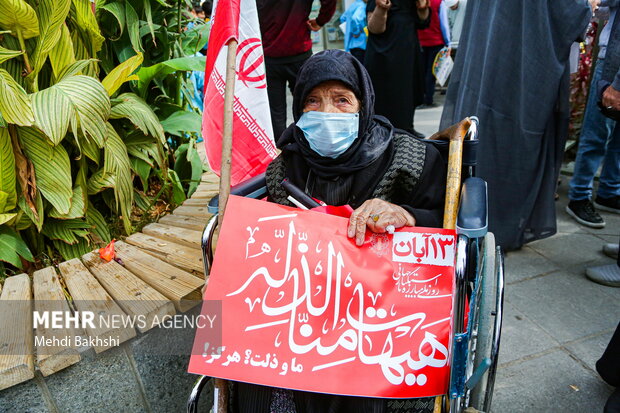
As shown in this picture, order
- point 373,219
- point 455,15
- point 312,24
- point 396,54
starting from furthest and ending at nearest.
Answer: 1. point 455,15
2. point 396,54
3. point 312,24
4. point 373,219

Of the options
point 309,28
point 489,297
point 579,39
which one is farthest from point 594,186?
point 489,297

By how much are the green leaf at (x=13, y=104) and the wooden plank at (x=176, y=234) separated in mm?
768

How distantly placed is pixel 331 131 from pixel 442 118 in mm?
1762

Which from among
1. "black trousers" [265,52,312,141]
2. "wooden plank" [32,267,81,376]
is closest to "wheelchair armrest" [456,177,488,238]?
"wooden plank" [32,267,81,376]

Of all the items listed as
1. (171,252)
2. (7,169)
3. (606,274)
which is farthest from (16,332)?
(606,274)

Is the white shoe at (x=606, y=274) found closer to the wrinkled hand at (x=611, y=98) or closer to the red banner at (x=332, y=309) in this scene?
the wrinkled hand at (x=611, y=98)

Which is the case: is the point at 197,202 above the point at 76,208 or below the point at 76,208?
below

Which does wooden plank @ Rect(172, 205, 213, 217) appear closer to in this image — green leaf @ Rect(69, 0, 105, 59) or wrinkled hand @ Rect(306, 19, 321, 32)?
green leaf @ Rect(69, 0, 105, 59)

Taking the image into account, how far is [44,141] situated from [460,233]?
6.31ft

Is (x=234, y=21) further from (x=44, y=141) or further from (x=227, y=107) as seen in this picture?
(x=44, y=141)

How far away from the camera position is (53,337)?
167 centimetres

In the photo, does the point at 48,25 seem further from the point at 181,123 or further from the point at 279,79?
the point at 279,79

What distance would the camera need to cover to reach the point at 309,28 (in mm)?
3521

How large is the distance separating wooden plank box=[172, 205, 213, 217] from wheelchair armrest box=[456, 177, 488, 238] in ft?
5.08
